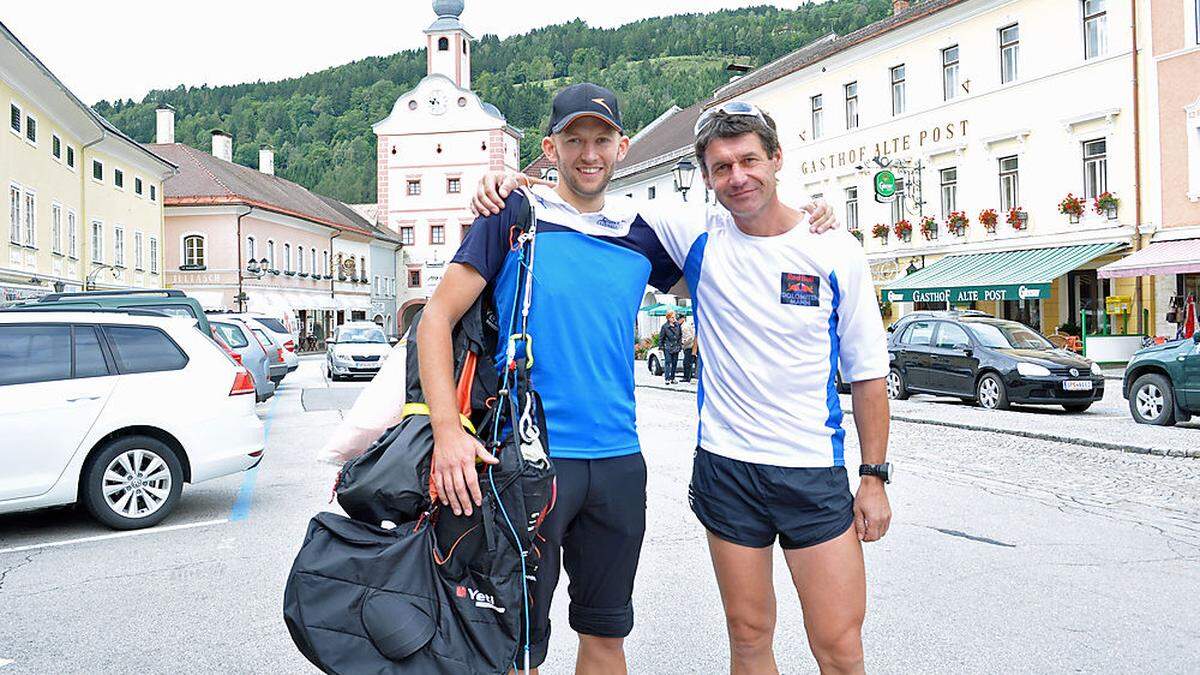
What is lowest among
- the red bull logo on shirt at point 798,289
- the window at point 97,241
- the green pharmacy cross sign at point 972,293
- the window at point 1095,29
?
the red bull logo on shirt at point 798,289

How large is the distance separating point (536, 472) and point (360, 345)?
84.8ft

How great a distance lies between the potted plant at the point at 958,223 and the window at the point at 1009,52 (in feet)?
13.0

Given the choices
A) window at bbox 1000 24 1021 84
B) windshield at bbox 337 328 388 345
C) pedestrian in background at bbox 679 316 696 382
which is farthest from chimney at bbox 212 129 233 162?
window at bbox 1000 24 1021 84

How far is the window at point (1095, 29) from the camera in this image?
26.6m

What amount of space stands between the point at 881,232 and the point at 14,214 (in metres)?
26.3

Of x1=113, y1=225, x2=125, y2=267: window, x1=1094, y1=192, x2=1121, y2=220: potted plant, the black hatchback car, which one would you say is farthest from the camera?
x1=113, y1=225, x2=125, y2=267: window

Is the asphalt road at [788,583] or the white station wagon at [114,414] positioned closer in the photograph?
the asphalt road at [788,583]

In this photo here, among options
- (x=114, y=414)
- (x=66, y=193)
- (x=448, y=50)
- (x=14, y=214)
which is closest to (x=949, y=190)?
(x=14, y=214)

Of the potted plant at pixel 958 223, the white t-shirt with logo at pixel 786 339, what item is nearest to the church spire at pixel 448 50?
the potted plant at pixel 958 223

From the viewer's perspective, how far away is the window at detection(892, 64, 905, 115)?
33562 millimetres

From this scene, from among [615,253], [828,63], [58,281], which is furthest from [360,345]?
[615,253]

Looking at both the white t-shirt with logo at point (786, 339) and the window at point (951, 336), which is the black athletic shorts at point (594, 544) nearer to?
the white t-shirt with logo at point (786, 339)

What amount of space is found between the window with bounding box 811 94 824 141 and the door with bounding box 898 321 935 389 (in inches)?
783

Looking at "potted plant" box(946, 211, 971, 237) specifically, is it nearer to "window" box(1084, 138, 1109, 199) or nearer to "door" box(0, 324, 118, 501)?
"window" box(1084, 138, 1109, 199)
